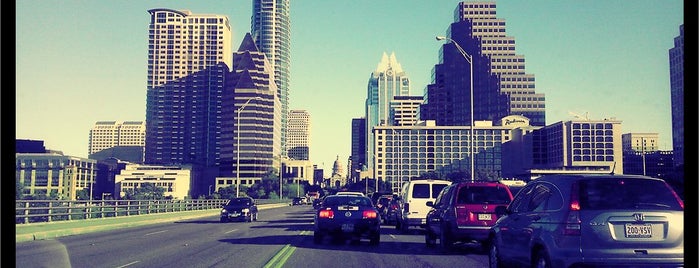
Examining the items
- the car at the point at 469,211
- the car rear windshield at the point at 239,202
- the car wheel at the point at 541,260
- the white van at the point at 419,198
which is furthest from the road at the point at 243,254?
the car rear windshield at the point at 239,202

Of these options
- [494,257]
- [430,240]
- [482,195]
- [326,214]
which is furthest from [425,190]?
[494,257]

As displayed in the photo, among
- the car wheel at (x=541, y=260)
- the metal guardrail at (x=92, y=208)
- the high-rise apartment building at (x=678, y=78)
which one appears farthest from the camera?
the metal guardrail at (x=92, y=208)

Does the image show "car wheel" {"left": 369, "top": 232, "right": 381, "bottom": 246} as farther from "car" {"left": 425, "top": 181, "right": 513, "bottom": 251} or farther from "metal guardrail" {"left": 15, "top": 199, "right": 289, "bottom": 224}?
"metal guardrail" {"left": 15, "top": 199, "right": 289, "bottom": 224}

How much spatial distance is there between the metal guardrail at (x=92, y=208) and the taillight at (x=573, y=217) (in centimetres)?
2209

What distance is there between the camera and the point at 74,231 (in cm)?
2486

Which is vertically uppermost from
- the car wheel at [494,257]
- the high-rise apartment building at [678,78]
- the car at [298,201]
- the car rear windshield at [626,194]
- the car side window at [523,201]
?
the high-rise apartment building at [678,78]

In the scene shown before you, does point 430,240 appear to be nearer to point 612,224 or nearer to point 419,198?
point 419,198

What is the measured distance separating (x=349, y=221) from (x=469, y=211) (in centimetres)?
435

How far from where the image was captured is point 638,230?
7.60 m

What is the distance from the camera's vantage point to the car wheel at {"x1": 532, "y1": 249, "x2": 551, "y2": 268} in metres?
8.23

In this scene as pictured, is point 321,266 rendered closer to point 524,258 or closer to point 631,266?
point 524,258

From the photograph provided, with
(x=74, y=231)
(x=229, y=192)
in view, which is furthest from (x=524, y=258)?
(x=229, y=192)

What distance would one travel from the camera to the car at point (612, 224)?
7543 mm

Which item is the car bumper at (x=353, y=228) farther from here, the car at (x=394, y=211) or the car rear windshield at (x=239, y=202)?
the car rear windshield at (x=239, y=202)
